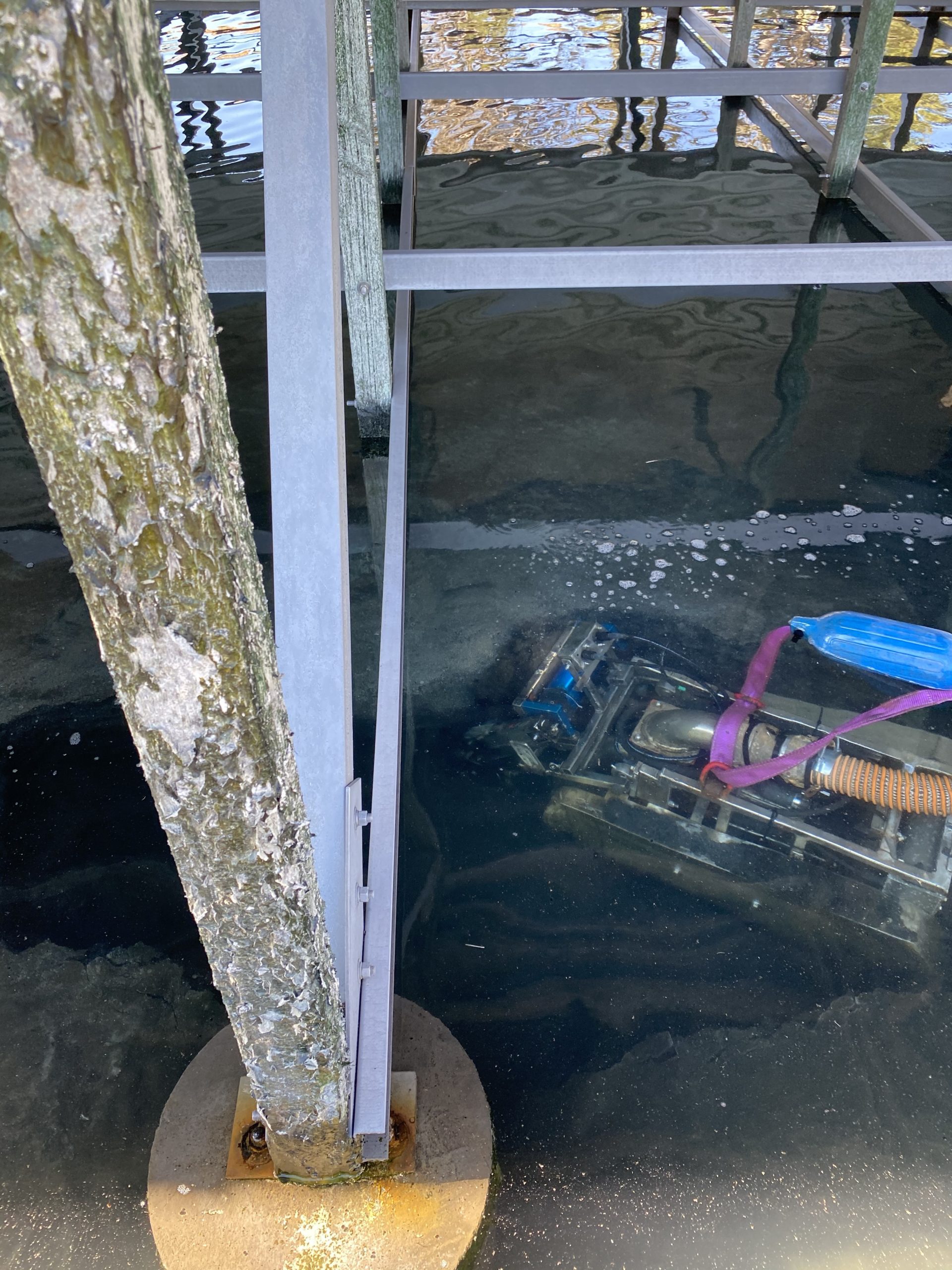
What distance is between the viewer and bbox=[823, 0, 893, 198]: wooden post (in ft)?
17.1

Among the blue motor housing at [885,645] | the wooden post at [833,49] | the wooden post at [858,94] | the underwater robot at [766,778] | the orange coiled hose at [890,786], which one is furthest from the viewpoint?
the wooden post at [833,49]

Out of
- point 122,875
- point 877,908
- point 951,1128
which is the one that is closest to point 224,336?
point 122,875

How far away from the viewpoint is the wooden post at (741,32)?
6.93 metres

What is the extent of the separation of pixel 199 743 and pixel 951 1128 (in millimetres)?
1848

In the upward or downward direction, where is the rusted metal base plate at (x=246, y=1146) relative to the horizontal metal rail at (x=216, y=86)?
downward

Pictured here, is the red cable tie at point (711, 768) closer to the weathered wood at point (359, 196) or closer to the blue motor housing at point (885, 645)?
the blue motor housing at point (885, 645)

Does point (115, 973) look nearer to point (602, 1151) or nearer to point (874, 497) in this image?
point (602, 1151)

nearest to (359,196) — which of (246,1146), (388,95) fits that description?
(388,95)

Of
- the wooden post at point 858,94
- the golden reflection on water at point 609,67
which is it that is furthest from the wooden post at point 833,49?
the wooden post at point 858,94

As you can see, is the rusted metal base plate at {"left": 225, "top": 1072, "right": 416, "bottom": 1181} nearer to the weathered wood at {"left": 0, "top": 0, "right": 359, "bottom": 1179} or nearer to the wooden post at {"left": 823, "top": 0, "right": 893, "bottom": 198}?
the weathered wood at {"left": 0, "top": 0, "right": 359, "bottom": 1179}

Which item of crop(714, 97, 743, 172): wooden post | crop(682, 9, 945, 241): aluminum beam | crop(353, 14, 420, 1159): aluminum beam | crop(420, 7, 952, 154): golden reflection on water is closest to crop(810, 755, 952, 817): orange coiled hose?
crop(353, 14, 420, 1159): aluminum beam

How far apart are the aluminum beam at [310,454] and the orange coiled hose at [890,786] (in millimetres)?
1557

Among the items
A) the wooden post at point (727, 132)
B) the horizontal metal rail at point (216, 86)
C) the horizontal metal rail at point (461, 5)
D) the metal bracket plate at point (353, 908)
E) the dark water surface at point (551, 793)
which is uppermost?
the horizontal metal rail at point (461, 5)

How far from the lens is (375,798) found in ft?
7.13
